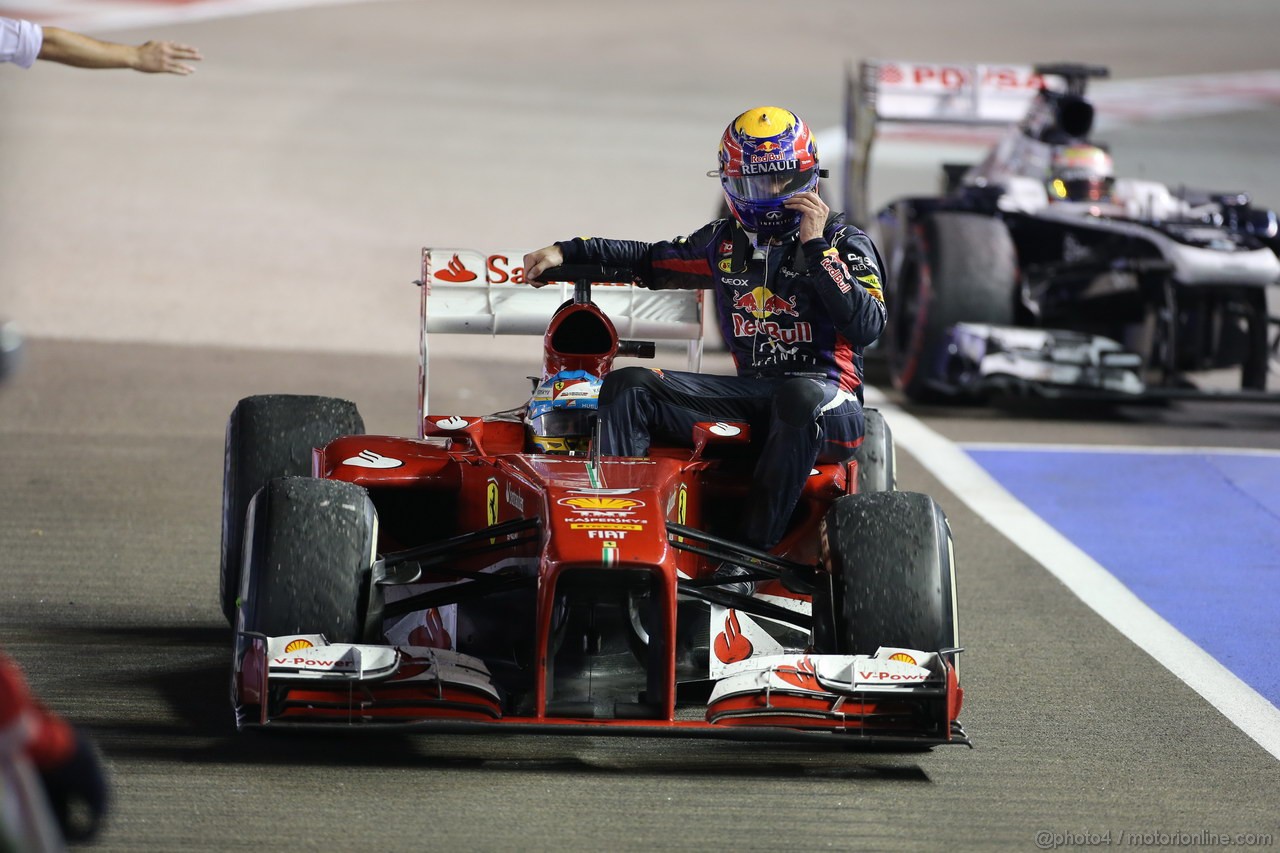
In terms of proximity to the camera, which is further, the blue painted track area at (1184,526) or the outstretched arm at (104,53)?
the outstretched arm at (104,53)

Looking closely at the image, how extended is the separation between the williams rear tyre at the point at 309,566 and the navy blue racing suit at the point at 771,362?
1.04m

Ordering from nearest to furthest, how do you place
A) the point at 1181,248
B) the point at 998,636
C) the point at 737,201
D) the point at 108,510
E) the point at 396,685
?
1. the point at 396,685
2. the point at 737,201
3. the point at 998,636
4. the point at 108,510
5. the point at 1181,248

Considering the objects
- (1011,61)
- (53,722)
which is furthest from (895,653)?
(1011,61)

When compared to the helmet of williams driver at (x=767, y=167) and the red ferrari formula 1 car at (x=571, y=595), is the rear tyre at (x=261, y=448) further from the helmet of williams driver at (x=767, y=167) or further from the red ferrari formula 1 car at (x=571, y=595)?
the helmet of williams driver at (x=767, y=167)

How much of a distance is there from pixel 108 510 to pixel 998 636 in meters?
4.16

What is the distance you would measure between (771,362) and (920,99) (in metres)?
7.26

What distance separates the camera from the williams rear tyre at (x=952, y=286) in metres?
12.1

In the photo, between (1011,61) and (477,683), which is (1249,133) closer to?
(1011,61)

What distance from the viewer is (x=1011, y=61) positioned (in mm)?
30062

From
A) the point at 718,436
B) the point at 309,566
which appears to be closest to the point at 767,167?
the point at 718,436

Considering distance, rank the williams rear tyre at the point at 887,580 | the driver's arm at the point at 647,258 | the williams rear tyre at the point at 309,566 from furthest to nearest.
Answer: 1. the driver's arm at the point at 647,258
2. the williams rear tyre at the point at 887,580
3. the williams rear tyre at the point at 309,566

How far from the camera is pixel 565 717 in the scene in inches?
204

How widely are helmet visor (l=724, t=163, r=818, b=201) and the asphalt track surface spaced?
71.3 inches

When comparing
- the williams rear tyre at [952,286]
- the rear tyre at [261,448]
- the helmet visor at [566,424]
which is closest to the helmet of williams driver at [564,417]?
the helmet visor at [566,424]
